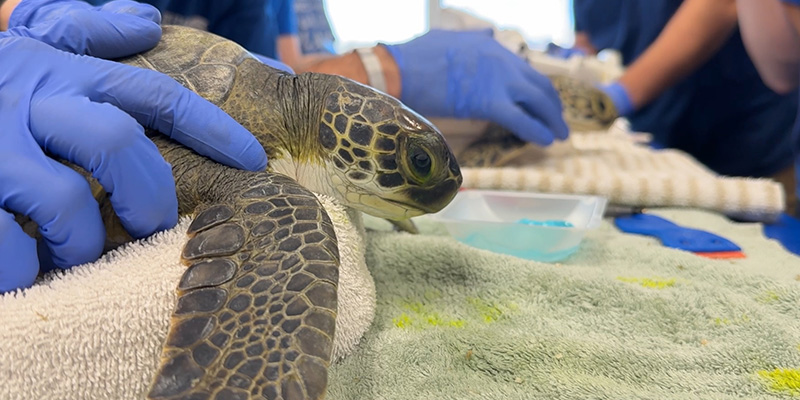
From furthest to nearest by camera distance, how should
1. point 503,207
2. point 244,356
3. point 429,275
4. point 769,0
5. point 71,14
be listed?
point 769,0, point 503,207, point 429,275, point 71,14, point 244,356

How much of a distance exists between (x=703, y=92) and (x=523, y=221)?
1.50 m

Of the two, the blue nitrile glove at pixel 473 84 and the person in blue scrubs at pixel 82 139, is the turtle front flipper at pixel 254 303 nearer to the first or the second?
the person in blue scrubs at pixel 82 139

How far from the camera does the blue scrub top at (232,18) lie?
1.87 m

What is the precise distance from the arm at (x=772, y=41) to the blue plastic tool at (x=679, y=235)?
684mm

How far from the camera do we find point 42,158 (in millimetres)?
611

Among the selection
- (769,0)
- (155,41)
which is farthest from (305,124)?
(769,0)

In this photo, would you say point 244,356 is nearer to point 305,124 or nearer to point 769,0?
point 305,124

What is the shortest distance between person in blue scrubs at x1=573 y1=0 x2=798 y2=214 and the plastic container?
42.9 inches

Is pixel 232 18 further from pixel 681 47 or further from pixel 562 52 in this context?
pixel 681 47

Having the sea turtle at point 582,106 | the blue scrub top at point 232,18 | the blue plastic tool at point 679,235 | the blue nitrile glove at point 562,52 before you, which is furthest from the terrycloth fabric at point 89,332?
the blue nitrile glove at point 562,52

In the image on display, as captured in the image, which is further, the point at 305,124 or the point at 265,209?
the point at 305,124

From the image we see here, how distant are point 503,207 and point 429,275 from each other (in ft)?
1.59

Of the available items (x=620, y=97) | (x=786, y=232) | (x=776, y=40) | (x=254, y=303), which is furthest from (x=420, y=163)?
(x=620, y=97)

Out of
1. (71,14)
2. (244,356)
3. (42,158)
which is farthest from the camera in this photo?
(71,14)
